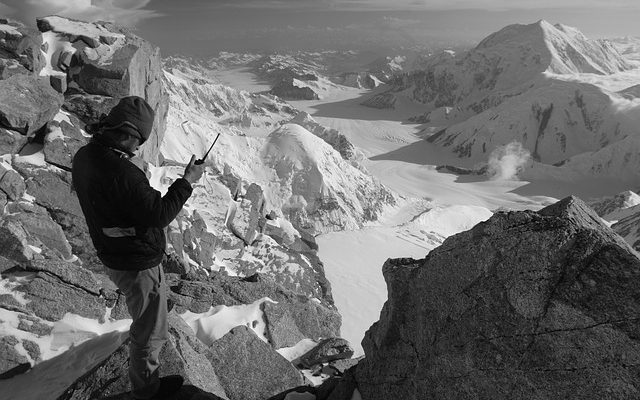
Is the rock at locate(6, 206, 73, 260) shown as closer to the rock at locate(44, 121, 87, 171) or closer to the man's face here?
the rock at locate(44, 121, 87, 171)

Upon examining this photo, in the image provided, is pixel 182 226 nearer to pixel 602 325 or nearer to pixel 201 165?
pixel 201 165

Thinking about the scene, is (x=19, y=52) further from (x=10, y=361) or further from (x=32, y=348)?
(x=10, y=361)

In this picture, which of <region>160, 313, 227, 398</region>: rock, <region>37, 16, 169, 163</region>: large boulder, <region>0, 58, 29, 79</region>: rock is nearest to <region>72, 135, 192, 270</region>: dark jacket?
<region>160, 313, 227, 398</region>: rock

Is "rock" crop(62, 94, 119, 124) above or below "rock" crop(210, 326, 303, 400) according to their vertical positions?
above

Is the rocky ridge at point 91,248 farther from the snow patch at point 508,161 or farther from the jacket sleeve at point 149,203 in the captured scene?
the snow patch at point 508,161

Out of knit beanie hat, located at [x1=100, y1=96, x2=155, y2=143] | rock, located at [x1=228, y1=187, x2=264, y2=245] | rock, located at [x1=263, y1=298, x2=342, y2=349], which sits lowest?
rock, located at [x1=228, y1=187, x2=264, y2=245]

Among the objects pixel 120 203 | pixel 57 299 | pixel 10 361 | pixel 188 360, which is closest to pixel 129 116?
pixel 120 203

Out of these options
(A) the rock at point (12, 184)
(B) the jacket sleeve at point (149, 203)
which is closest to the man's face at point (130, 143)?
(B) the jacket sleeve at point (149, 203)

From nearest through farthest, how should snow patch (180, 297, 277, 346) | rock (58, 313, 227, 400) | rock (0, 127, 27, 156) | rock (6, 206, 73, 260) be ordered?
rock (58, 313, 227, 400)
snow patch (180, 297, 277, 346)
rock (6, 206, 73, 260)
rock (0, 127, 27, 156)
